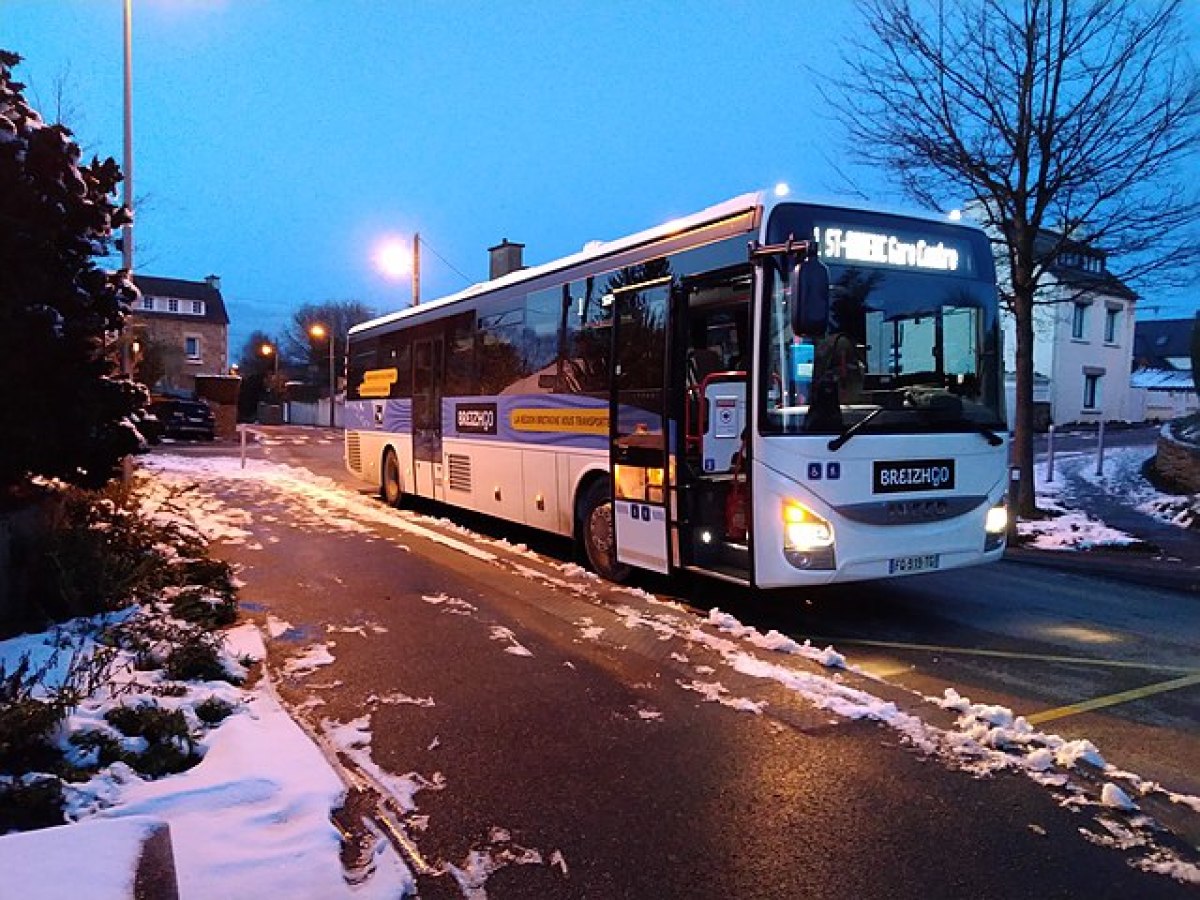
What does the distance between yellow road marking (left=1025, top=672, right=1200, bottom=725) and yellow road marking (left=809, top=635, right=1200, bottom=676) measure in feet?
0.74

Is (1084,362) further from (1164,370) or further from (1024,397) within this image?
(1024,397)

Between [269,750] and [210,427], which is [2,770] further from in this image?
[210,427]

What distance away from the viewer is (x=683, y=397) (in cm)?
763

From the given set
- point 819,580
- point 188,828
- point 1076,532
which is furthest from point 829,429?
point 1076,532

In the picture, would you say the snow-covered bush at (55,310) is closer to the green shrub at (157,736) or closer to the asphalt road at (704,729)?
the asphalt road at (704,729)

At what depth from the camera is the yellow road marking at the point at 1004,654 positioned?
623 cm

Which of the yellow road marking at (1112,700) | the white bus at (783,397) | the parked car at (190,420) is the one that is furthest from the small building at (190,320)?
the yellow road marking at (1112,700)

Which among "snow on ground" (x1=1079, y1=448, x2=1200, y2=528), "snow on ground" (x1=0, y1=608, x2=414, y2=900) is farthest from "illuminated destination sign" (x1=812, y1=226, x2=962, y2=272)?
"snow on ground" (x1=1079, y1=448, x2=1200, y2=528)

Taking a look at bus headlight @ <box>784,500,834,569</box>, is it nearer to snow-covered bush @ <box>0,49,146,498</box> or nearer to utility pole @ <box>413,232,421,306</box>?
snow-covered bush @ <box>0,49,146,498</box>

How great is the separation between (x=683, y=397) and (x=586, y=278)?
7.42 feet

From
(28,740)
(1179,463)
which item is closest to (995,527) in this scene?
(28,740)

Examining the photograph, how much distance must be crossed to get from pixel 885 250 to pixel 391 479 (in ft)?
33.5

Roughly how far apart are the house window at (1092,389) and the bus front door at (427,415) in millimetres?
32796

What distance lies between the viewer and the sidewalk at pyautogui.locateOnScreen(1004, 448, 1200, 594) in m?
9.69
